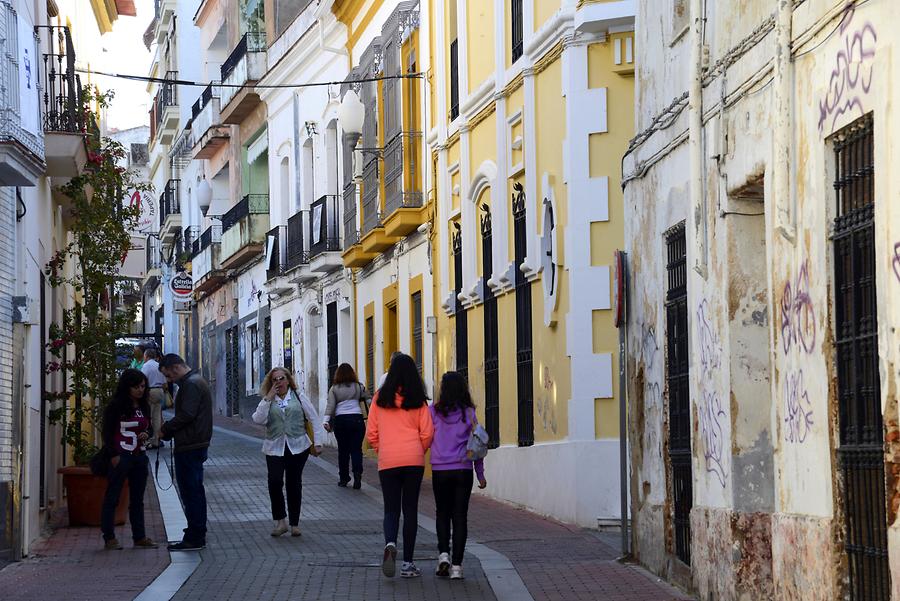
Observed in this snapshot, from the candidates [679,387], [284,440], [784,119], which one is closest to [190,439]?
[284,440]

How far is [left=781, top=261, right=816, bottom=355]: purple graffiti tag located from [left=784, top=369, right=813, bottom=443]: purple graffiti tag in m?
0.19

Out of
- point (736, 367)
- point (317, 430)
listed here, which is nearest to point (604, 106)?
point (317, 430)

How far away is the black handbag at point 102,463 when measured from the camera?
14.8m

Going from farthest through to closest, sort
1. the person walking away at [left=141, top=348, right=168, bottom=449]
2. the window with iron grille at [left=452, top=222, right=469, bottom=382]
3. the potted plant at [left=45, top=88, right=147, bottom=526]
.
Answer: the window with iron grille at [left=452, top=222, right=469, bottom=382], the person walking away at [left=141, top=348, right=168, bottom=449], the potted plant at [left=45, top=88, right=147, bottom=526]

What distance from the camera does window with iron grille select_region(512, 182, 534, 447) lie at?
18766 mm

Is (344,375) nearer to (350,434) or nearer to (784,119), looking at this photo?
(350,434)

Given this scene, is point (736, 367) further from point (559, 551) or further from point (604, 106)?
point (604, 106)

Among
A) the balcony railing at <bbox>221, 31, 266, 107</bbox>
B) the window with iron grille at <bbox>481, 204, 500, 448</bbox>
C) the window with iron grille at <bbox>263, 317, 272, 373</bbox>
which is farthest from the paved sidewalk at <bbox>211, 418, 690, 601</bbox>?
the window with iron grille at <bbox>263, 317, 272, 373</bbox>

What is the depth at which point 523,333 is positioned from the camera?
19.1 m

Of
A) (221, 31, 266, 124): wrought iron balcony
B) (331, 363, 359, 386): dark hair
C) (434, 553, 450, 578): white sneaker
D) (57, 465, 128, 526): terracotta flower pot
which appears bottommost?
(434, 553, 450, 578): white sneaker

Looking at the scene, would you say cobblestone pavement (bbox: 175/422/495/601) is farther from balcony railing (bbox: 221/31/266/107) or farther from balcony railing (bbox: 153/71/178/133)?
balcony railing (bbox: 153/71/178/133)

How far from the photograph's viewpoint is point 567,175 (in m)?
16.7

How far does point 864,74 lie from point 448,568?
18.8 ft

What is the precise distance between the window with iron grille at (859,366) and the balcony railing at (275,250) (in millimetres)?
26728
